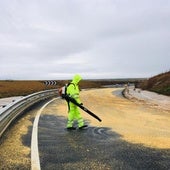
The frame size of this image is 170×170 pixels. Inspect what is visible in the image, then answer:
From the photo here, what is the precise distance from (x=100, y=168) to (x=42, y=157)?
140cm

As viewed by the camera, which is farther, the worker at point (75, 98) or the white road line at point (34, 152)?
the worker at point (75, 98)

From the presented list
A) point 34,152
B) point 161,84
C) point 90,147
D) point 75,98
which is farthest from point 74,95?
point 161,84

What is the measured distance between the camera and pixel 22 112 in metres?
17.3

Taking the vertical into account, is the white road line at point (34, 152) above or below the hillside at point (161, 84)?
below

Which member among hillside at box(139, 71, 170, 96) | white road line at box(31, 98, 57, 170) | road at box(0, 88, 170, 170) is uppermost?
hillside at box(139, 71, 170, 96)

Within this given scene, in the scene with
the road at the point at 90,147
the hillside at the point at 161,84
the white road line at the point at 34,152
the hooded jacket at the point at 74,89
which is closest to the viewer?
the white road line at the point at 34,152

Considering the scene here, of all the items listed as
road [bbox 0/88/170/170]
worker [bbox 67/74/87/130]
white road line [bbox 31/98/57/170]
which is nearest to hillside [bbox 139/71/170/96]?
road [bbox 0/88/170/170]

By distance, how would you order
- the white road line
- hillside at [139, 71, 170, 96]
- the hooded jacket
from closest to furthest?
the white road line, the hooded jacket, hillside at [139, 71, 170, 96]

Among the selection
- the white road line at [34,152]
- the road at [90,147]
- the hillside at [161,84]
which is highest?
the hillside at [161,84]

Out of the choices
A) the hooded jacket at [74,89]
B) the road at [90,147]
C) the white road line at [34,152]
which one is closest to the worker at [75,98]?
the hooded jacket at [74,89]


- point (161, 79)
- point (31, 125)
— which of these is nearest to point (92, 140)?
point (31, 125)

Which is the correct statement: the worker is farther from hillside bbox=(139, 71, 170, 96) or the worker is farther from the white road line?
hillside bbox=(139, 71, 170, 96)

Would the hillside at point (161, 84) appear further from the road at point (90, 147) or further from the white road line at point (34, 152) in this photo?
the white road line at point (34, 152)

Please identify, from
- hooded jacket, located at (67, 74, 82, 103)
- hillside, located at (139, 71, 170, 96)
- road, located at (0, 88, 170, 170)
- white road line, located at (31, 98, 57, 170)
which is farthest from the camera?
hillside, located at (139, 71, 170, 96)
